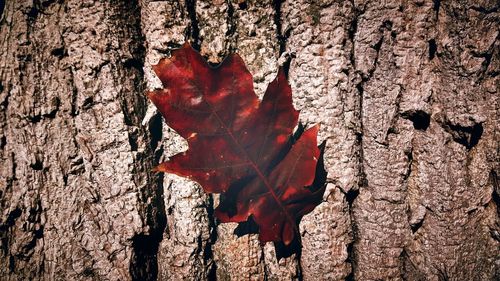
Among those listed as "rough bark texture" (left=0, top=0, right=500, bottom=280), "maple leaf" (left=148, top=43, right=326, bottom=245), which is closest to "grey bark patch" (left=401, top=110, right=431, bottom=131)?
"rough bark texture" (left=0, top=0, right=500, bottom=280)

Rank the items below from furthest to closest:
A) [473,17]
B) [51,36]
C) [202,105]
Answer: [51,36] < [473,17] < [202,105]

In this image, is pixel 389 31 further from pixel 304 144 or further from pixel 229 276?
pixel 229 276

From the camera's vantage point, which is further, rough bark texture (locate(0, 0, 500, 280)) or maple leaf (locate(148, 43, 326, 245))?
rough bark texture (locate(0, 0, 500, 280))

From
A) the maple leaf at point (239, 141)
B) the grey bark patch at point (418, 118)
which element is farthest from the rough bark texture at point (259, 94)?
the maple leaf at point (239, 141)

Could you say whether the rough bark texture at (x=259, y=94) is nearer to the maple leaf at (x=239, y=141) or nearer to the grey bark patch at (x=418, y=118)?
the grey bark patch at (x=418, y=118)

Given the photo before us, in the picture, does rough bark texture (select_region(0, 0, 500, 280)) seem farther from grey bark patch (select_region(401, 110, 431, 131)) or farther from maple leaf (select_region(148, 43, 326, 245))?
maple leaf (select_region(148, 43, 326, 245))

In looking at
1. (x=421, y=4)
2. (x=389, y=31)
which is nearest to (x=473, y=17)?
(x=421, y=4)

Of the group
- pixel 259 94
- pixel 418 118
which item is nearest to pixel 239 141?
pixel 259 94
